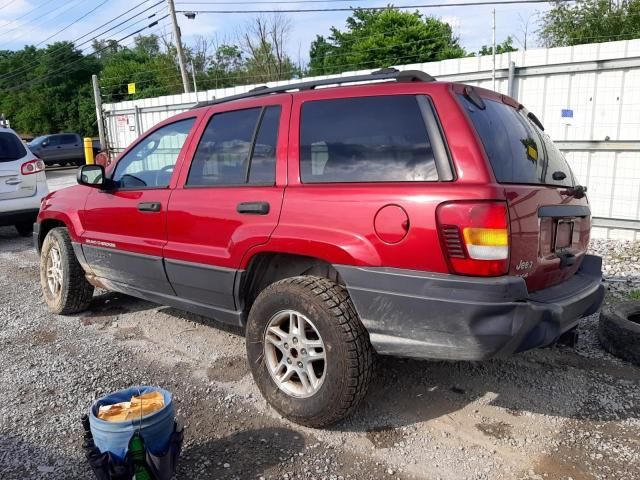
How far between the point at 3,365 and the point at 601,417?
13.2ft

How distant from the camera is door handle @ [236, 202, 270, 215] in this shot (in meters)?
3.00

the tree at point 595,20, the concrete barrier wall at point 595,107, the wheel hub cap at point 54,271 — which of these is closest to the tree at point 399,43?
the tree at point 595,20

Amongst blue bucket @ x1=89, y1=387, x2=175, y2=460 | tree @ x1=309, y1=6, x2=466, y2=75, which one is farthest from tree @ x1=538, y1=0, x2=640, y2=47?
blue bucket @ x1=89, y1=387, x2=175, y2=460

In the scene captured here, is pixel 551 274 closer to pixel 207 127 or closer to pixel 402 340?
pixel 402 340

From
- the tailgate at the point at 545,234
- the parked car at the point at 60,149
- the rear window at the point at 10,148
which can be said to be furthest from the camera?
the parked car at the point at 60,149

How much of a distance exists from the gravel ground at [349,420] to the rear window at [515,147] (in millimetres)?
1356

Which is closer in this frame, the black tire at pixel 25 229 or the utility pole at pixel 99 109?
the black tire at pixel 25 229

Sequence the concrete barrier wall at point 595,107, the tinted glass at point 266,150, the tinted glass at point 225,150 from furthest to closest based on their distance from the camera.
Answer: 1. the concrete barrier wall at point 595,107
2. the tinted glass at point 225,150
3. the tinted glass at point 266,150

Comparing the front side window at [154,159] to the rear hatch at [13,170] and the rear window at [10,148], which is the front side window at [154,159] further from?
the rear window at [10,148]

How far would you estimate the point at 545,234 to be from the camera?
8.91 feet

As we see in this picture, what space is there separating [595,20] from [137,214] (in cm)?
2291

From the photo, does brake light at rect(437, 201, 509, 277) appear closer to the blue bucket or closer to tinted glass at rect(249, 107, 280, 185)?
tinted glass at rect(249, 107, 280, 185)

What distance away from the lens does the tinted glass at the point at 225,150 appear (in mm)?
3287

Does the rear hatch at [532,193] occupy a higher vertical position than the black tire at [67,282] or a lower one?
higher
